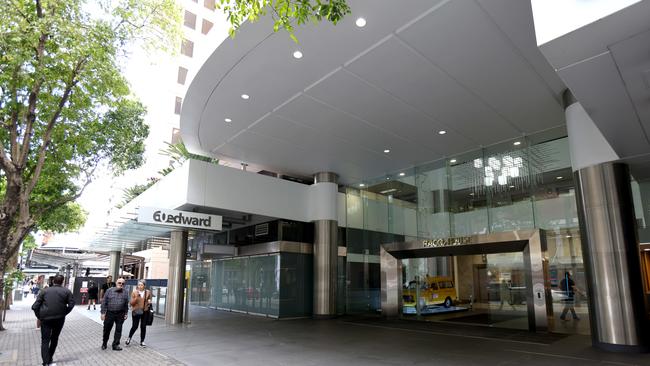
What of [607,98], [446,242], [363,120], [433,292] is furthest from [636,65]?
[433,292]

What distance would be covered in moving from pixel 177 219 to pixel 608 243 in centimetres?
1086

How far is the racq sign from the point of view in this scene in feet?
38.1

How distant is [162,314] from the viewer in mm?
15805

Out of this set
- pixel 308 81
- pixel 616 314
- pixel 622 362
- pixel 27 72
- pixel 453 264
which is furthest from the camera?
pixel 453 264

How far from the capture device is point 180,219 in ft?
40.1

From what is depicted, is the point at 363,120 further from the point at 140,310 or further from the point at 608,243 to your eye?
the point at 140,310

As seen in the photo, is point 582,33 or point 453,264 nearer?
point 582,33

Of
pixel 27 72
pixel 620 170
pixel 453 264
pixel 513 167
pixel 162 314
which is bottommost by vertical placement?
pixel 162 314

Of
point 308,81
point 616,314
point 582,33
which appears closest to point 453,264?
point 616,314

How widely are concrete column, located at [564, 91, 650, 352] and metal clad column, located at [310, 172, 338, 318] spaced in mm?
8691

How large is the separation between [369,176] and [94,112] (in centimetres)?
975

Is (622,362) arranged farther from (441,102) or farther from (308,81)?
(308,81)

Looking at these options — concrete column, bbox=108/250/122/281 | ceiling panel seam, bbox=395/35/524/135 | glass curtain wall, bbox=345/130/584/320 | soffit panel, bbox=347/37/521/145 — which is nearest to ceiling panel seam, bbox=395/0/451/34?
ceiling panel seam, bbox=395/35/524/135

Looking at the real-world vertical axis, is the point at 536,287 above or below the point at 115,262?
below
